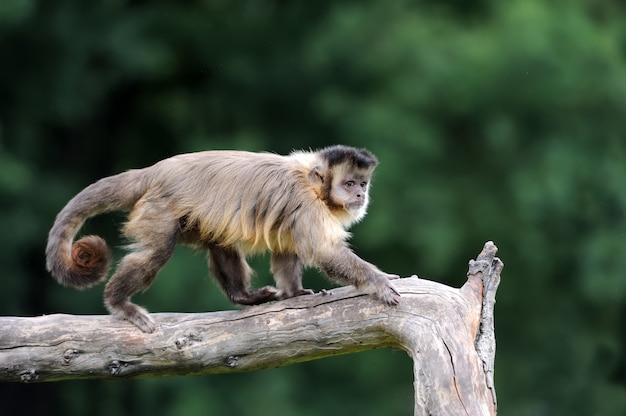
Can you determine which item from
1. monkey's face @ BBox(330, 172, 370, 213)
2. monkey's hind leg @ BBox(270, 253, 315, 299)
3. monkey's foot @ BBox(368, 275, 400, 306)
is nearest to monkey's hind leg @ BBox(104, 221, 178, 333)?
monkey's hind leg @ BBox(270, 253, 315, 299)

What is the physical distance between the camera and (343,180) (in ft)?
23.2

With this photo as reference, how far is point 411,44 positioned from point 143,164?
4.35 meters

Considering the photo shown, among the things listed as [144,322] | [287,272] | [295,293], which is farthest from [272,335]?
[144,322]

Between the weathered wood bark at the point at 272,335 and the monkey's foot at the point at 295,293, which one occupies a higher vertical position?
the monkey's foot at the point at 295,293

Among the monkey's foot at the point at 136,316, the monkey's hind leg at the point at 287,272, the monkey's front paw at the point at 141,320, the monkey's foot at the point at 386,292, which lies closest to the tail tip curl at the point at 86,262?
the monkey's foot at the point at 136,316

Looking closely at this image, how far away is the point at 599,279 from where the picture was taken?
13.2 metres

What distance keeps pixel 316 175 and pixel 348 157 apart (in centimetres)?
28

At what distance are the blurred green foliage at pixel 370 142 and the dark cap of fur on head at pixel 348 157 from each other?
5741 mm

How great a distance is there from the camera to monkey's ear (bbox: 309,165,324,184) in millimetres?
6949

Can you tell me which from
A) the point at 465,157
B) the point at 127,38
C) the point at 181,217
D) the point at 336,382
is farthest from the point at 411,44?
the point at 181,217

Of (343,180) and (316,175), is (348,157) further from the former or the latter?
(316,175)

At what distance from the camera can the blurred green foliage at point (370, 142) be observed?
13.2 meters

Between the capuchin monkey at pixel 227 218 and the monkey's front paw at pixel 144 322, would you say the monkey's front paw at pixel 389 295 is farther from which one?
the monkey's front paw at pixel 144 322

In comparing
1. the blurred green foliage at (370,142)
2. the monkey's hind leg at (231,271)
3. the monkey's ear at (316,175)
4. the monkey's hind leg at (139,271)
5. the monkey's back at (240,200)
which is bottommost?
the monkey's hind leg at (139,271)
